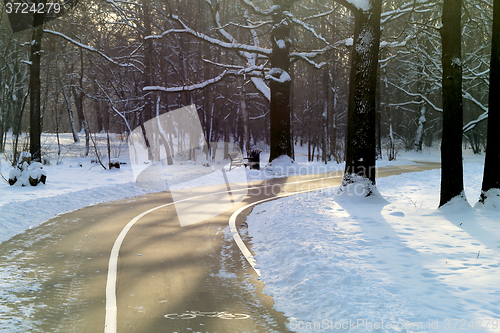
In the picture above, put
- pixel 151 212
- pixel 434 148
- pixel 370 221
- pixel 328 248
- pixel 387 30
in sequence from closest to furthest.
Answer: pixel 328 248
pixel 370 221
pixel 151 212
pixel 387 30
pixel 434 148

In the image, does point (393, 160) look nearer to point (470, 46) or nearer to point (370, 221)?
point (470, 46)

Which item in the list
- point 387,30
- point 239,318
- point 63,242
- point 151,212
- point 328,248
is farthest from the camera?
point 387,30

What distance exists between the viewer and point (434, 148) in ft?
153

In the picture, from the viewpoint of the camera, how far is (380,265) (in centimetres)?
563

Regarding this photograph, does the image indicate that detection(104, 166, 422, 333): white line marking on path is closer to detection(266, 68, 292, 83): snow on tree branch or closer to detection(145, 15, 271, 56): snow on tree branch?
detection(266, 68, 292, 83): snow on tree branch

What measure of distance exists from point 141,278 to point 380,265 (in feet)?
11.9

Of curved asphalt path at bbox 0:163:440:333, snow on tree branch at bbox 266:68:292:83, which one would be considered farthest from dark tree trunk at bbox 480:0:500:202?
snow on tree branch at bbox 266:68:292:83

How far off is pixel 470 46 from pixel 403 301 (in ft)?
101

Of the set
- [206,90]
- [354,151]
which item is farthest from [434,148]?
[354,151]

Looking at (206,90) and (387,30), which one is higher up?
(387,30)

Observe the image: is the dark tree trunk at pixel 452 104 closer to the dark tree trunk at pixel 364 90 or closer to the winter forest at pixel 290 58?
the winter forest at pixel 290 58

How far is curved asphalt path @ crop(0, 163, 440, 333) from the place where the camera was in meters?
4.12

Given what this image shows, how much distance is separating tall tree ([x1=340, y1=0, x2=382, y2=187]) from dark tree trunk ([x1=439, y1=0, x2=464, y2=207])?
186 cm

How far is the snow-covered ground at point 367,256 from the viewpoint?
13.6 feet
